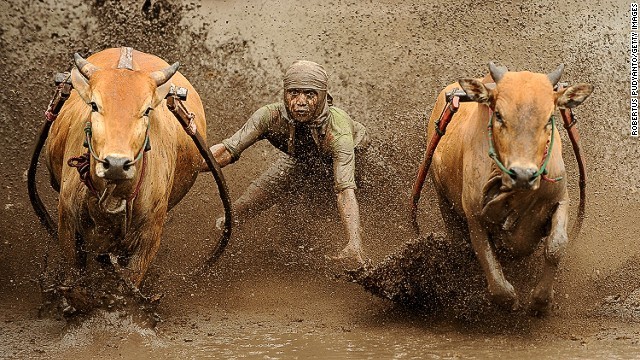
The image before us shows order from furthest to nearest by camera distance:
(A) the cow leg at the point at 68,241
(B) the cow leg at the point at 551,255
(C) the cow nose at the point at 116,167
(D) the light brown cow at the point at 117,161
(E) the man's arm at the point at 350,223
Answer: (E) the man's arm at the point at 350,223, (A) the cow leg at the point at 68,241, (B) the cow leg at the point at 551,255, (D) the light brown cow at the point at 117,161, (C) the cow nose at the point at 116,167

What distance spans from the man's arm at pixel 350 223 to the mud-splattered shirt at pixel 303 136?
15cm

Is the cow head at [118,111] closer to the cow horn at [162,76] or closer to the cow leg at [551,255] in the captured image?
the cow horn at [162,76]

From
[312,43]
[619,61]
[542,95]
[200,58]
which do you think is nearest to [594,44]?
[619,61]

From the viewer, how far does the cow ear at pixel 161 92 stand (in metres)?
7.45

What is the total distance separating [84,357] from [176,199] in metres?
1.85

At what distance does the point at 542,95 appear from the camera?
735cm

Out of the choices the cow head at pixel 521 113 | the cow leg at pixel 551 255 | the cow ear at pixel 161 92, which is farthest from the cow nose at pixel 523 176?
the cow ear at pixel 161 92

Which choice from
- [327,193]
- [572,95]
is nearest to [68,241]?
[327,193]

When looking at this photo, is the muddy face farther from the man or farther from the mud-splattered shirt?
the mud-splattered shirt

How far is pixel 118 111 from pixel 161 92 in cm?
48

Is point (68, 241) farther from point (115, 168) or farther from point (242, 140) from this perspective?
point (242, 140)

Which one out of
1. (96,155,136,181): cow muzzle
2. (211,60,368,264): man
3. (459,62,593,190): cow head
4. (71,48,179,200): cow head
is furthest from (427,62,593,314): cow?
(96,155,136,181): cow muzzle

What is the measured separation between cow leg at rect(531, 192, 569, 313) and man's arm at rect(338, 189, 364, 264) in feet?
4.11

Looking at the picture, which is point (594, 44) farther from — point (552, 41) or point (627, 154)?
point (627, 154)
